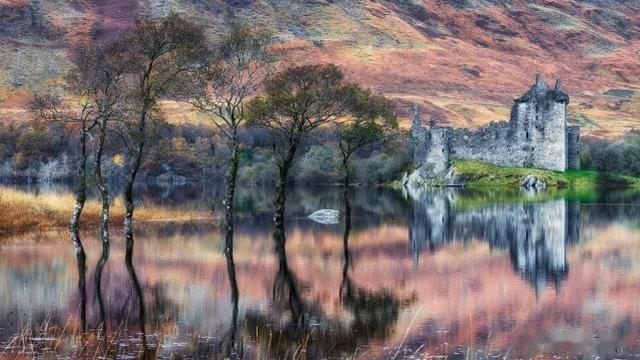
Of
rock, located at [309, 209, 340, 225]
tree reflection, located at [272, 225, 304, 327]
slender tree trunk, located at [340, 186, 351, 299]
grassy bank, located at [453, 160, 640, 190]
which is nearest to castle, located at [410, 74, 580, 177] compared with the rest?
grassy bank, located at [453, 160, 640, 190]

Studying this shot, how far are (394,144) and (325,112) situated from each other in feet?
227

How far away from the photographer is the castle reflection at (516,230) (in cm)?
4106

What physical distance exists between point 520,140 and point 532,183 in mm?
11047

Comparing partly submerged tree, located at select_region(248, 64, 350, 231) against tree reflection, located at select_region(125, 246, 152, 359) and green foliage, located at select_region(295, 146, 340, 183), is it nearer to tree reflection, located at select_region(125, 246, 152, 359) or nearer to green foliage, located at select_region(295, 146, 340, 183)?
tree reflection, located at select_region(125, 246, 152, 359)

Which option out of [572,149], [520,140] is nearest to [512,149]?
[520,140]

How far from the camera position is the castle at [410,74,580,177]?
130 m

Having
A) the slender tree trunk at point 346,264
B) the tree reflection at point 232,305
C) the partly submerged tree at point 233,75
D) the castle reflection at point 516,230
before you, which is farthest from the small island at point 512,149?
the tree reflection at point 232,305

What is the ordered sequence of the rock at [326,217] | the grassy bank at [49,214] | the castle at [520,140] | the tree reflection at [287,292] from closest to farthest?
1. the tree reflection at [287,292]
2. the grassy bank at [49,214]
3. the rock at [326,217]
4. the castle at [520,140]

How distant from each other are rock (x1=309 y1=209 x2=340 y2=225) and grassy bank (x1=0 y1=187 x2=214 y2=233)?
23.5 feet

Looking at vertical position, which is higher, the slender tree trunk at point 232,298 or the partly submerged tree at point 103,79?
the partly submerged tree at point 103,79

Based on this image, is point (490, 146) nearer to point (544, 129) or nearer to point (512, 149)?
point (512, 149)

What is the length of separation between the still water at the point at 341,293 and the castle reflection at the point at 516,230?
23 cm

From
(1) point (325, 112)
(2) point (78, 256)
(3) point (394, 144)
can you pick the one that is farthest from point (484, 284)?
(3) point (394, 144)

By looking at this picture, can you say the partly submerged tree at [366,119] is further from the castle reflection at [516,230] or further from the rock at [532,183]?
the rock at [532,183]
